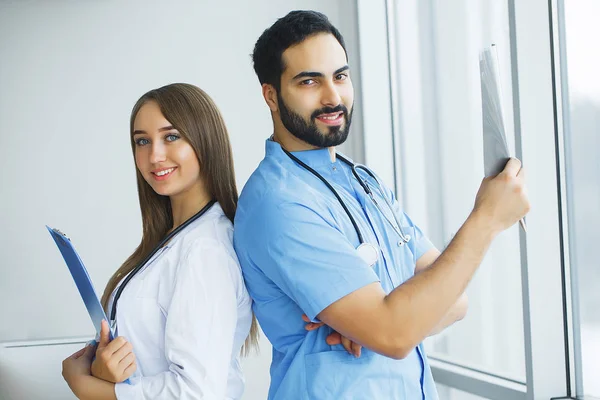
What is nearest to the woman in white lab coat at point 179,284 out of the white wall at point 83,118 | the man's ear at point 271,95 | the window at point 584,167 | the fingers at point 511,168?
the man's ear at point 271,95

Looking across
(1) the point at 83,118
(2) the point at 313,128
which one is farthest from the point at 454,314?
(1) the point at 83,118

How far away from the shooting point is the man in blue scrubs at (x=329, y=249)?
1262 mm

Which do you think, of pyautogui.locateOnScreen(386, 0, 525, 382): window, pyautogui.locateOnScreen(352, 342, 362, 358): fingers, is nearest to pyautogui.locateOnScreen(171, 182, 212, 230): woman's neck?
pyautogui.locateOnScreen(352, 342, 362, 358): fingers

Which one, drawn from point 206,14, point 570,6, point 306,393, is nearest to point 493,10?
point 570,6

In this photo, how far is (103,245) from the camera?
299cm

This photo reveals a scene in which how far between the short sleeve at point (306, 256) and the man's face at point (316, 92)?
0.69ft

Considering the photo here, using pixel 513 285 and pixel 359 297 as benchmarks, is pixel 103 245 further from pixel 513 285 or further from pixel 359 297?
pixel 359 297

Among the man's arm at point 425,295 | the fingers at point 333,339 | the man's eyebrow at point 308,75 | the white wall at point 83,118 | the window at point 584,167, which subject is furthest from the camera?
the white wall at point 83,118

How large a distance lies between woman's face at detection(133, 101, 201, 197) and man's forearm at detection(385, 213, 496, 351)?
580 mm

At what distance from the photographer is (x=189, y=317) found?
4.59ft

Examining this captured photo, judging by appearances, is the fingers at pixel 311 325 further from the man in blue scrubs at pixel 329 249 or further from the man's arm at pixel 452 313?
the man's arm at pixel 452 313

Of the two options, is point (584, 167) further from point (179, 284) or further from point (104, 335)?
point (104, 335)

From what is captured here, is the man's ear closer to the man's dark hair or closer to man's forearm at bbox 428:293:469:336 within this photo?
the man's dark hair

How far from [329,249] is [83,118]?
1.99 metres
